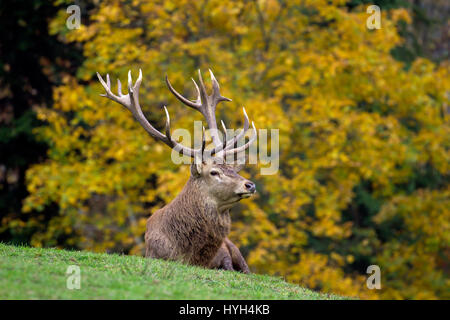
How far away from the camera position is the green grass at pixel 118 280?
5000 millimetres

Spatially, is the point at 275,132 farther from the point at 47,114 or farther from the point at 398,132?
the point at 47,114

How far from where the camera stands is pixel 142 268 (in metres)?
6.29

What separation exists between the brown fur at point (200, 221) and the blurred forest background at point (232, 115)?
17.1 feet

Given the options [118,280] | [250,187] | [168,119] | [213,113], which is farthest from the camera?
[213,113]

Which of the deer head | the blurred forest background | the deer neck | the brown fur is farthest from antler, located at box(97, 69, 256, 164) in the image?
the blurred forest background

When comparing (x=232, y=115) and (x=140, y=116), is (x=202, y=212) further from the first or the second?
(x=232, y=115)

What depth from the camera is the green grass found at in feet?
16.4

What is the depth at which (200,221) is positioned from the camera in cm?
770

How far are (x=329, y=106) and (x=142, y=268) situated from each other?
8.82 metres

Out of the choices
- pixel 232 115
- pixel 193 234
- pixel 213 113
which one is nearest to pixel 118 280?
pixel 193 234

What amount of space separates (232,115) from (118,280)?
923 centimetres

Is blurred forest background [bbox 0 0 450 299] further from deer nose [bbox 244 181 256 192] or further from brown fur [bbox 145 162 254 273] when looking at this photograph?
deer nose [bbox 244 181 256 192]

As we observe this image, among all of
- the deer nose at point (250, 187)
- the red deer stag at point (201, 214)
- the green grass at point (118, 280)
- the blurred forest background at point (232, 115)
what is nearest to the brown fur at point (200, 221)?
the red deer stag at point (201, 214)

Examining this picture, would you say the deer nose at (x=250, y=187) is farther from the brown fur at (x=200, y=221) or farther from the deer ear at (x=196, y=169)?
the deer ear at (x=196, y=169)
